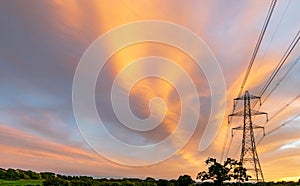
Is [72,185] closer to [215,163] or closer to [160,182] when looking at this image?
[160,182]

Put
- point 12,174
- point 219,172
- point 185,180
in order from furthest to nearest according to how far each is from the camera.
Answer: point 12,174 → point 185,180 → point 219,172

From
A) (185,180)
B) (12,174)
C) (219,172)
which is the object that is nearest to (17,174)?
(12,174)

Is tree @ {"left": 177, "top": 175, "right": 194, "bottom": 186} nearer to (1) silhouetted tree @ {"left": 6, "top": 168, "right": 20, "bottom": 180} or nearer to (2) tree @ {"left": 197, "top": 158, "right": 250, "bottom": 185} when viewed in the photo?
(2) tree @ {"left": 197, "top": 158, "right": 250, "bottom": 185}

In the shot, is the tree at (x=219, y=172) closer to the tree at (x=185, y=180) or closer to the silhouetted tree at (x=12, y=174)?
the tree at (x=185, y=180)

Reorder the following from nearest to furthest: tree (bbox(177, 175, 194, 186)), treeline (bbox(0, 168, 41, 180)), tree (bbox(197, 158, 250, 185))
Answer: tree (bbox(197, 158, 250, 185)) < tree (bbox(177, 175, 194, 186)) < treeline (bbox(0, 168, 41, 180))

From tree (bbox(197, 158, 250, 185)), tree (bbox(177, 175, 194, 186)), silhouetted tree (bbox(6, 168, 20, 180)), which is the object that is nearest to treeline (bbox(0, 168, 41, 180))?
silhouetted tree (bbox(6, 168, 20, 180))

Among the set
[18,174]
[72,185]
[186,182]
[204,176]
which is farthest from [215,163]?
[18,174]

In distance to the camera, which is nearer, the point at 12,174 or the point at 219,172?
the point at 219,172

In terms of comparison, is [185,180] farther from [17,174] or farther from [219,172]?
[17,174]

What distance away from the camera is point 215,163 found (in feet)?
250

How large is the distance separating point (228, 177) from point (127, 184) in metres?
105

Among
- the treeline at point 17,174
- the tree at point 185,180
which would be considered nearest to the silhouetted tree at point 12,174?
the treeline at point 17,174

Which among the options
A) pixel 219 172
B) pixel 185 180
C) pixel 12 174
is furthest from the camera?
pixel 12 174

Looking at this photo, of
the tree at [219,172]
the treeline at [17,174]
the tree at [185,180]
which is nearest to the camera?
the tree at [219,172]
